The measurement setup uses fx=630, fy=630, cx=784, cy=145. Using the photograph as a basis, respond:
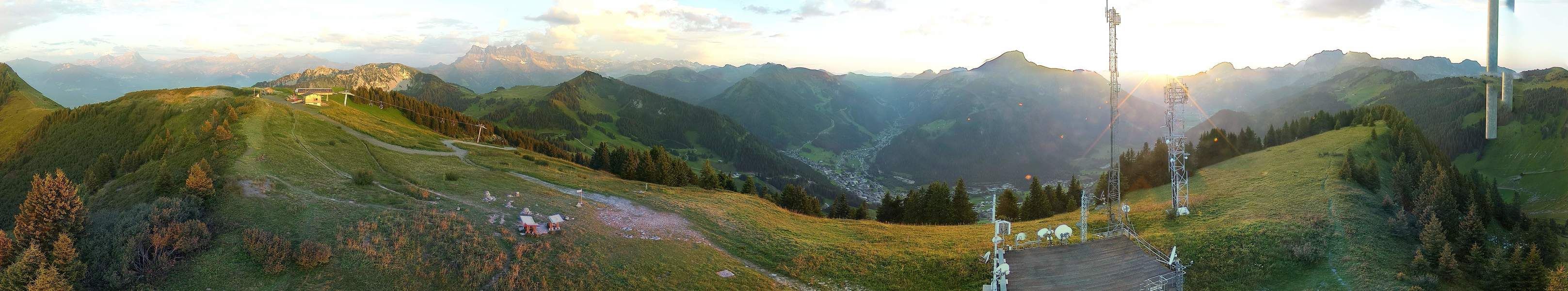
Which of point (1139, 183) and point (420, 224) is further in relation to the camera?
point (1139, 183)

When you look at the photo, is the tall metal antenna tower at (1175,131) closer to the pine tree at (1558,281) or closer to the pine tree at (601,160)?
the pine tree at (1558,281)

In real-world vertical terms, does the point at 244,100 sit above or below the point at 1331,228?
above

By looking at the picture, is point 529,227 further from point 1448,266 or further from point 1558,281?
point 1558,281

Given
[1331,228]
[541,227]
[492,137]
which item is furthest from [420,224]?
[492,137]

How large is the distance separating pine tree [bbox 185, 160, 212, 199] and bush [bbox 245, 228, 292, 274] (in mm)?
6226

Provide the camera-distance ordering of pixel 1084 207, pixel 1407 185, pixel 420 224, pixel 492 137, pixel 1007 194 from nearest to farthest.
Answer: pixel 420 224 → pixel 1084 207 → pixel 1407 185 → pixel 1007 194 → pixel 492 137

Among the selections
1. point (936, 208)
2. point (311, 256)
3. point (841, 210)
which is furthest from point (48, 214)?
point (841, 210)

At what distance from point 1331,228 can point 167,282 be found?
185 feet

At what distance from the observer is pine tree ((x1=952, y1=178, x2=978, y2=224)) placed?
64.2m

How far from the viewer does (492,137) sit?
101 m

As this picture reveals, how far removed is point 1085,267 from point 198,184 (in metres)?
42.0

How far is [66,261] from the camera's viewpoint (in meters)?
22.5

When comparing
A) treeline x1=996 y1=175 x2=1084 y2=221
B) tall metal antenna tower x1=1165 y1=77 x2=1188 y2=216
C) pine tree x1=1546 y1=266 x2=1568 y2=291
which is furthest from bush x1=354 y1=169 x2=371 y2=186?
pine tree x1=1546 y1=266 x2=1568 y2=291

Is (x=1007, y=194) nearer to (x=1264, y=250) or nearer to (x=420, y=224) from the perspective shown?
(x=1264, y=250)
